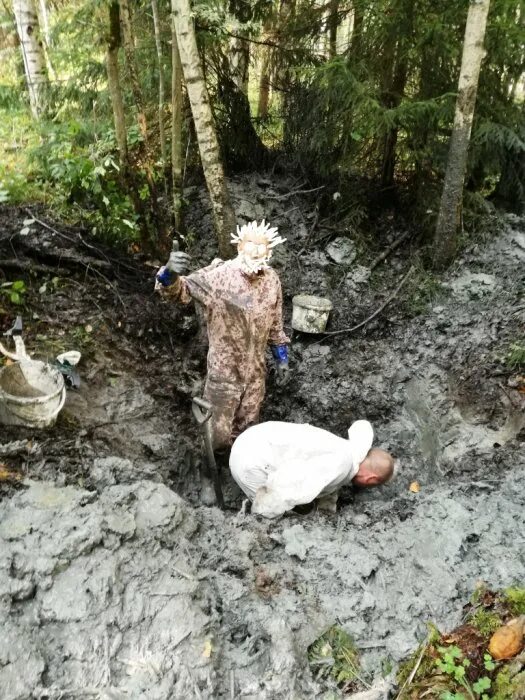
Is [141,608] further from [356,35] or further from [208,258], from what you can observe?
[356,35]

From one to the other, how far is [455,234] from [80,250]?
12.8 ft

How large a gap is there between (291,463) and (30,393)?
180cm

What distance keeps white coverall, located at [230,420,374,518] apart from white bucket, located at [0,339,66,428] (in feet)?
4.09

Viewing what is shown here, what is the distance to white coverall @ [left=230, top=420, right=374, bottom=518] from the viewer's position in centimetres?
309

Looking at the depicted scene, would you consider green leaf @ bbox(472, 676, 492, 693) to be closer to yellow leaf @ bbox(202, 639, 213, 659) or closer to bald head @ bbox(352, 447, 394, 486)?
yellow leaf @ bbox(202, 639, 213, 659)

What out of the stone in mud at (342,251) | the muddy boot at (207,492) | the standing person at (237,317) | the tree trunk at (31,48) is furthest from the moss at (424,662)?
the tree trunk at (31,48)

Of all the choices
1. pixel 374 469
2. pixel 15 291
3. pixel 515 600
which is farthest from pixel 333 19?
pixel 515 600

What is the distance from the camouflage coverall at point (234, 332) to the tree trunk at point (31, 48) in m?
5.08

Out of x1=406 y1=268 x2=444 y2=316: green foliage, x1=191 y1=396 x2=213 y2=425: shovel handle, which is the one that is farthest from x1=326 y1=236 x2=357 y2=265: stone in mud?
x1=191 y1=396 x2=213 y2=425: shovel handle

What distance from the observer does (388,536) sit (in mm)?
2787

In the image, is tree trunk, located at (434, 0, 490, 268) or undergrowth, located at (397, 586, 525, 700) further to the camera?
tree trunk, located at (434, 0, 490, 268)

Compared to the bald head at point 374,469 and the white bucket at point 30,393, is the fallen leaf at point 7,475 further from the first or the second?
Result: the bald head at point 374,469

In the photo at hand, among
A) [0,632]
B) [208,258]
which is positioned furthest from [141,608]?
[208,258]

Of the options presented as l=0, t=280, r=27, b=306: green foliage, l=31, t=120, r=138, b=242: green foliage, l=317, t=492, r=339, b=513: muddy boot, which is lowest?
l=317, t=492, r=339, b=513: muddy boot
